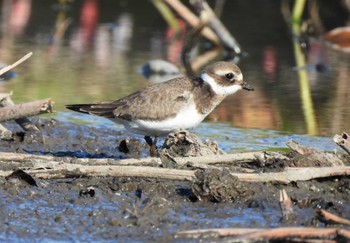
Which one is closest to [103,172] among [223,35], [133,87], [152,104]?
[152,104]

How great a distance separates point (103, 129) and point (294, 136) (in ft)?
6.41

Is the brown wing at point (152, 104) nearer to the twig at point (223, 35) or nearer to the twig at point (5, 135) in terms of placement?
the twig at point (5, 135)

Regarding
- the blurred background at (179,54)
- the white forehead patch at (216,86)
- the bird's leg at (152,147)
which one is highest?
the white forehead patch at (216,86)

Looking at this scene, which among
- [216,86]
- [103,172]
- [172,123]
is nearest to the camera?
[103,172]

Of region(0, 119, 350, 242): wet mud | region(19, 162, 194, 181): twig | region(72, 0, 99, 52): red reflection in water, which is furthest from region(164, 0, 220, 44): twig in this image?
region(19, 162, 194, 181): twig

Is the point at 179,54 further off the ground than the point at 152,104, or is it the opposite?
the point at 152,104

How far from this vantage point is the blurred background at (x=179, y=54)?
10820 mm

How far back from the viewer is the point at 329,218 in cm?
564

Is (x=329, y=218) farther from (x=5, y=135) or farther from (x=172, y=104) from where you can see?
(x=5, y=135)

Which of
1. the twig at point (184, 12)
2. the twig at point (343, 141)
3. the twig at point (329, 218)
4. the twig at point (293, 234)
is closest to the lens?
the twig at point (293, 234)

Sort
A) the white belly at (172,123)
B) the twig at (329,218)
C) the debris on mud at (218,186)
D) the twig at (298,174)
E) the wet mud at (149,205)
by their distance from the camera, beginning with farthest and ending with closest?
the white belly at (172,123) < the twig at (298,174) < the debris on mud at (218,186) < the wet mud at (149,205) < the twig at (329,218)

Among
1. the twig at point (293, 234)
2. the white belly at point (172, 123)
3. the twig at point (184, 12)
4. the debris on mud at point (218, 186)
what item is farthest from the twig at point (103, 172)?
the twig at point (184, 12)

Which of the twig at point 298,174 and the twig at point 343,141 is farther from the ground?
the twig at point 343,141

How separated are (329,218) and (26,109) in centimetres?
282
